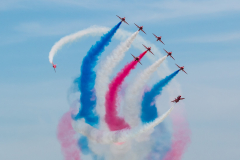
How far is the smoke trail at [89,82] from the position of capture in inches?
6225

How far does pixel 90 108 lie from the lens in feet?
533

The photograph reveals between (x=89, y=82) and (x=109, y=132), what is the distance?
32.8ft

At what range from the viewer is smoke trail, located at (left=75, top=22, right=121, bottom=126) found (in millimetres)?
158125

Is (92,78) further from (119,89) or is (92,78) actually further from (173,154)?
(173,154)

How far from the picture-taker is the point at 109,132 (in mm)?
162250

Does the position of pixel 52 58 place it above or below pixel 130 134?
above

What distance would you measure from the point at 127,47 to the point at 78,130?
1888cm

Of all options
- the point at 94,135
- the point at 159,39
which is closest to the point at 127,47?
the point at 159,39

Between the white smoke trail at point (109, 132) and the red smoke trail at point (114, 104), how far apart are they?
4.51ft

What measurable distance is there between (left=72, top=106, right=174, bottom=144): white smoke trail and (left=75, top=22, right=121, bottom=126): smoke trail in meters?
1.56

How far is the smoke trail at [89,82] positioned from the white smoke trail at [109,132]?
5.13 feet

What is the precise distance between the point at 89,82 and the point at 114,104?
624cm

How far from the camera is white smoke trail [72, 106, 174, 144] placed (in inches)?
6284

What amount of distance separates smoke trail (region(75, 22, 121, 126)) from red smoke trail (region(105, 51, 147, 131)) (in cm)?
261
